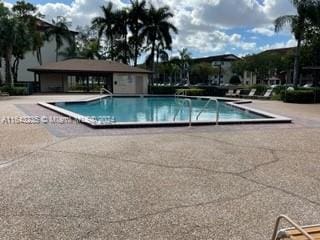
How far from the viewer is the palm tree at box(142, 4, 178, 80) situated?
3950cm

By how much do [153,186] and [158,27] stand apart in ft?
119

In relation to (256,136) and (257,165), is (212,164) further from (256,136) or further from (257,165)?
(256,136)

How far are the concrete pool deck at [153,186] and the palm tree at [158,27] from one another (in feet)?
106

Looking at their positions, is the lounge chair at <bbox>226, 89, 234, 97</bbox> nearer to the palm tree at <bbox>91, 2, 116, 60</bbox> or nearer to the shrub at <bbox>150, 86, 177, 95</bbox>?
the shrub at <bbox>150, 86, 177, 95</bbox>

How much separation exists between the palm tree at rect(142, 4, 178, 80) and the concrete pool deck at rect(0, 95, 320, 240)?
32324mm

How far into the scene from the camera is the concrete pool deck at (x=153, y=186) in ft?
11.7

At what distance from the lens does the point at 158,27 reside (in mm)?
39469

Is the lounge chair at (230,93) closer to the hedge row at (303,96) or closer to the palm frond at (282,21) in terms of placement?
the palm frond at (282,21)

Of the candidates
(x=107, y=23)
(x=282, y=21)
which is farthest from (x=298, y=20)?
(x=107, y=23)

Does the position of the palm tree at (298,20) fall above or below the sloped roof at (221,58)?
below

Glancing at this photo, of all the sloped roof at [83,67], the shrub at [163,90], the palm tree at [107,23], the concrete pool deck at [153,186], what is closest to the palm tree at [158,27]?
the shrub at [163,90]

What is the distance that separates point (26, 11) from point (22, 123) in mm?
36066

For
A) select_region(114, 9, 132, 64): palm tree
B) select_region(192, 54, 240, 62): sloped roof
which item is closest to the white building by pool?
select_region(114, 9, 132, 64): palm tree

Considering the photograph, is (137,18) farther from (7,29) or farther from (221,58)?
(221,58)
